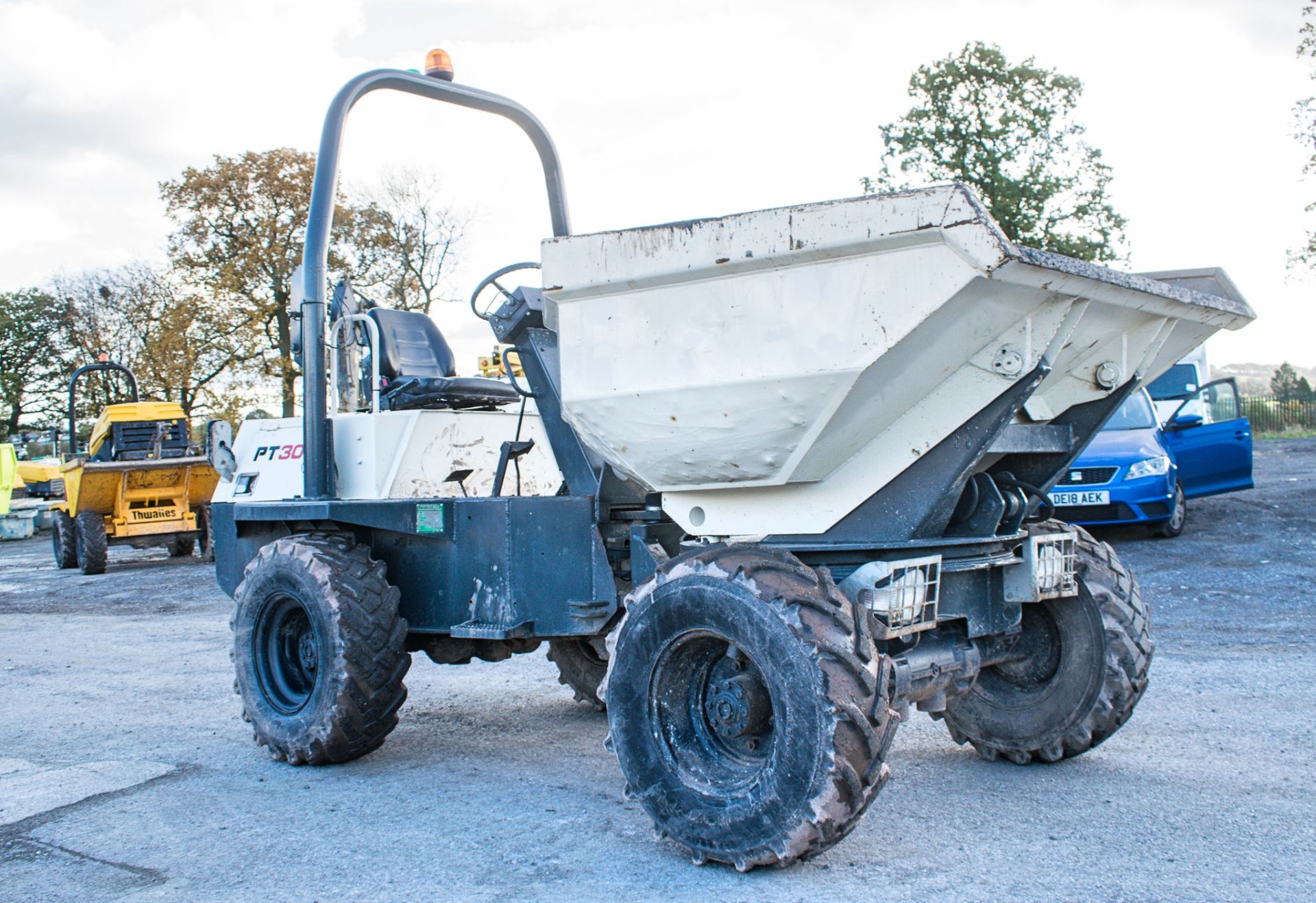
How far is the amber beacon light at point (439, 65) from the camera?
539cm

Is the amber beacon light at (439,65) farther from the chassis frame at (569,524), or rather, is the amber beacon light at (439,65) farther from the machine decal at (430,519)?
the machine decal at (430,519)

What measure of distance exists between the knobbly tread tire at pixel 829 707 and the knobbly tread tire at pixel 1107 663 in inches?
46.2

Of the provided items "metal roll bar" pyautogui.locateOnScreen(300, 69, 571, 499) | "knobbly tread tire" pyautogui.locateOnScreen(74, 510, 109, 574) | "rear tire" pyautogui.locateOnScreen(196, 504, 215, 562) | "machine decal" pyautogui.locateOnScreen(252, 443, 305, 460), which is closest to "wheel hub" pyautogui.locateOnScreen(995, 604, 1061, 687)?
"metal roll bar" pyautogui.locateOnScreen(300, 69, 571, 499)

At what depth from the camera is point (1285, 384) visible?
134 feet

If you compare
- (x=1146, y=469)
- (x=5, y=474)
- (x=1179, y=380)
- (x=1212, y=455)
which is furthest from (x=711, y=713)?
(x=5, y=474)

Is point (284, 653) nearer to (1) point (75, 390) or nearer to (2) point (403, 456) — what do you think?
(2) point (403, 456)

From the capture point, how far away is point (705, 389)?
352cm

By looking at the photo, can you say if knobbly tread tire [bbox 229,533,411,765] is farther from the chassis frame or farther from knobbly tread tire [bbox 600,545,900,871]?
knobbly tread tire [bbox 600,545,900,871]

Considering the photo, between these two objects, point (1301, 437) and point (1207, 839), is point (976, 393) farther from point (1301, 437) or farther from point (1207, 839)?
point (1301, 437)

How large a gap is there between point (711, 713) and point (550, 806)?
0.93 meters

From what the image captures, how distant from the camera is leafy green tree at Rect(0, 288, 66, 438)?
4522cm

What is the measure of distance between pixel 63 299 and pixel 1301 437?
142 ft

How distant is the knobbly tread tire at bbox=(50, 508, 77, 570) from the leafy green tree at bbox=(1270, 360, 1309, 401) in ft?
120

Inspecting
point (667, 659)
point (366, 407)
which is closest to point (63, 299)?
point (366, 407)
